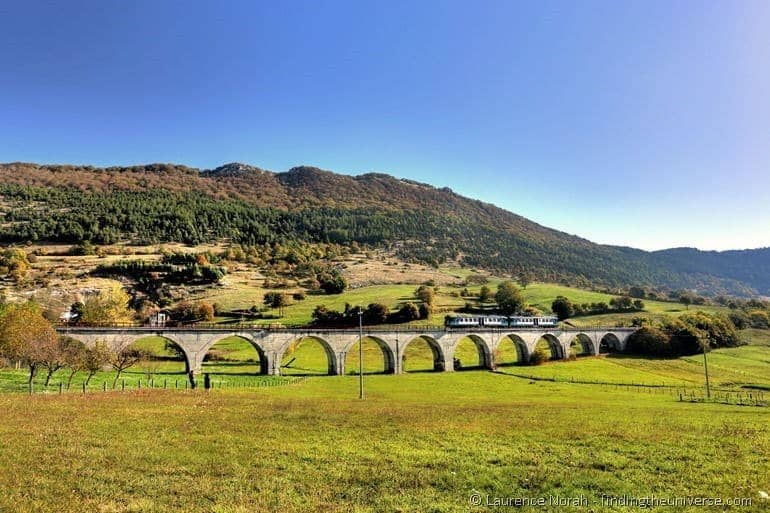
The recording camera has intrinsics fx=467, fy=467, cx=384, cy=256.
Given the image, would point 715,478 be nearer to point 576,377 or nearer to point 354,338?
point 576,377

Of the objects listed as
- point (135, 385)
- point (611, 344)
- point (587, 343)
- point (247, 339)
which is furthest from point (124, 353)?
point (611, 344)

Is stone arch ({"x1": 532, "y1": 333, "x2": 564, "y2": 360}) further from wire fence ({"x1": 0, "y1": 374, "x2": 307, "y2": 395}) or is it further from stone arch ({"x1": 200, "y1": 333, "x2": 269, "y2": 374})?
wire fence ({"x1": 0, "y1": 374, "x2": 307, "y2": 395})

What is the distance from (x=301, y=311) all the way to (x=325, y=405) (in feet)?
268

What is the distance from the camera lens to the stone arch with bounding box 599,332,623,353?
327 feet

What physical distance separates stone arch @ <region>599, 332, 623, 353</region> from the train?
15180mm

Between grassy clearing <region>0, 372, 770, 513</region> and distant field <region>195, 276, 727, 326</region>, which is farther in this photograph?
distant field <region>195, 276, 727, 326</region>

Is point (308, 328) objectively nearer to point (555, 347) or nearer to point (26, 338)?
point (26, 338)

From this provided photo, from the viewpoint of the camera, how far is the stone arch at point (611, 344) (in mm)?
99750

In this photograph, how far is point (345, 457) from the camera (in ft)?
50.8

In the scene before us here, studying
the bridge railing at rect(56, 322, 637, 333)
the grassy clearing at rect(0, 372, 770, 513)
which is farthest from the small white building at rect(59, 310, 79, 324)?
the grassy clearing at rect(0, 372, 770, 513)

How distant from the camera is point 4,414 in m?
21.6

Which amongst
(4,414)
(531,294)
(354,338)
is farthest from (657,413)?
(531,294)

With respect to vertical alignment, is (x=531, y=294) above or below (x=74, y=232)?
below

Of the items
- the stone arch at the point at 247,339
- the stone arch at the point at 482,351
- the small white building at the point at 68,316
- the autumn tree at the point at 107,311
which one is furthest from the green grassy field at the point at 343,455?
the small white building at the point at 68,316
